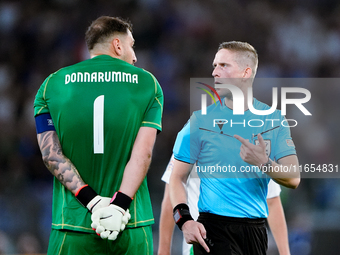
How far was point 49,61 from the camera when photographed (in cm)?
884

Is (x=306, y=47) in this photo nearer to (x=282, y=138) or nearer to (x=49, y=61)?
(x=49, y=61)

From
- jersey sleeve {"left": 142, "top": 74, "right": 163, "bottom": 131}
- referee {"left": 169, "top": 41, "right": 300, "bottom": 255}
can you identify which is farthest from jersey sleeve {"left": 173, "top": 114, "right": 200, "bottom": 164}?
jersey sleeve {"left": 142, "top": 74, "right": 163, "bottom": 131}

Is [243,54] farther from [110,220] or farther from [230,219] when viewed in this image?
[110,220]

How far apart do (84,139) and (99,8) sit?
7.43 m

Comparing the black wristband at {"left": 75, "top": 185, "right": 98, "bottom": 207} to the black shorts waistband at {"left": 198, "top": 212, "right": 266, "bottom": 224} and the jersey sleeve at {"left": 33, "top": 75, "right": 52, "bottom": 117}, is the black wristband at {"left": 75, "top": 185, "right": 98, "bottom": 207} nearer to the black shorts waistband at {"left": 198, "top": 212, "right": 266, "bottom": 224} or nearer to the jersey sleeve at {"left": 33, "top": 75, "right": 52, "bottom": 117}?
the jersey sleeve at {"left": 33, "top": 75, "right": 52, "bottom": 117}

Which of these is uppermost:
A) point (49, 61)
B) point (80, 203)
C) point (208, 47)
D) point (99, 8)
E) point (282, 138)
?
point (99, 8)

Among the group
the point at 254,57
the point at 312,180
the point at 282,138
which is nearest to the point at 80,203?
the point at 282,138

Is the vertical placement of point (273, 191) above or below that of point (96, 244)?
above

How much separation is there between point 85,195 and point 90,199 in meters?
0.04

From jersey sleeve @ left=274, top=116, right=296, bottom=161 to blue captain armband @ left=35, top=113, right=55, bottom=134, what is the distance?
1562 mm

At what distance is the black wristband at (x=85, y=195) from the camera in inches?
97.3

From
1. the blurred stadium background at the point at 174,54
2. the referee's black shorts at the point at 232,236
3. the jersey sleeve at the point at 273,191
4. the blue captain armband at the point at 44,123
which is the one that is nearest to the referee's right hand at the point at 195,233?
the referee's black shorts at the point at 232,236

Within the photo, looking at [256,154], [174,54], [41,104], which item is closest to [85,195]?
[41,104]

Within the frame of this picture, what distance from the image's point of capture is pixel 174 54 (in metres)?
9.30
